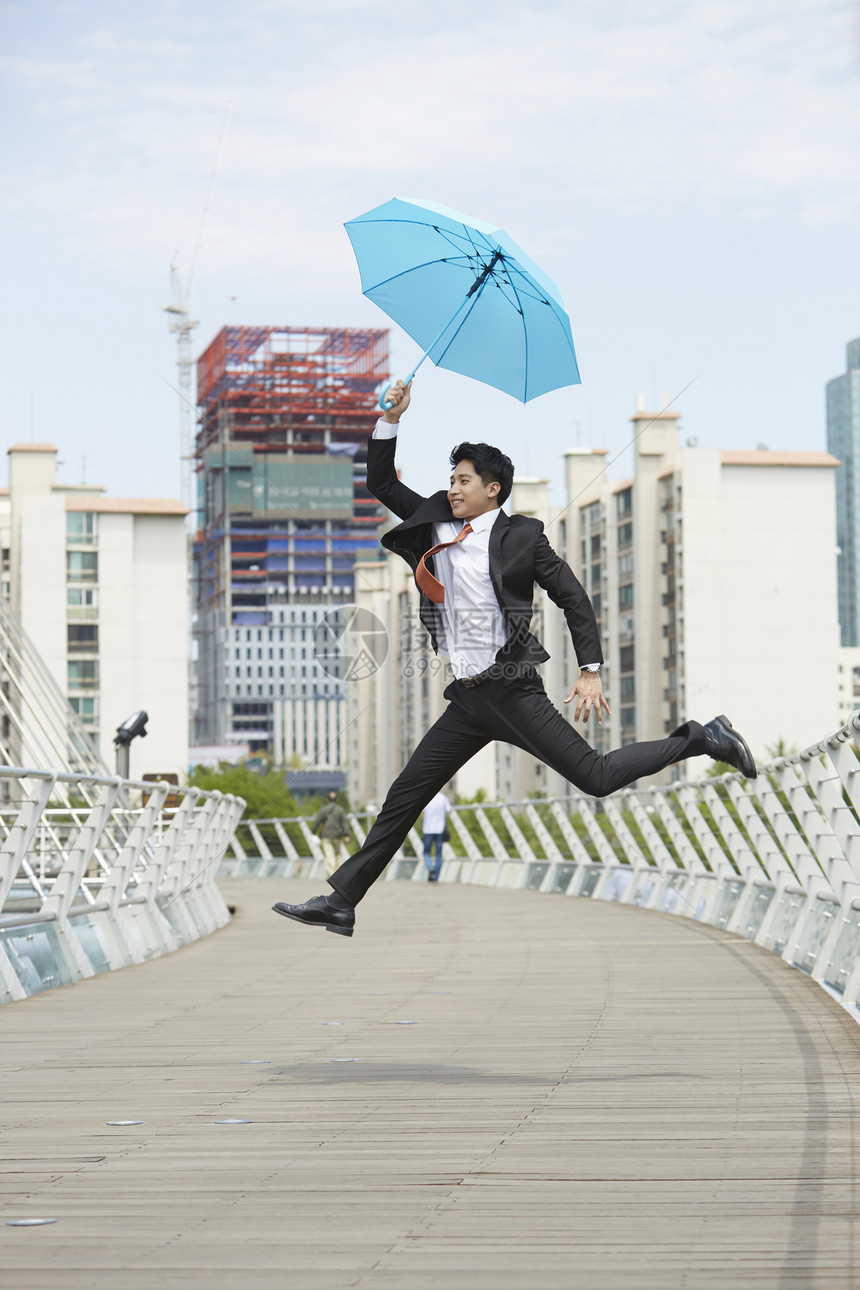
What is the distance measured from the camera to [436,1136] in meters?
4.30

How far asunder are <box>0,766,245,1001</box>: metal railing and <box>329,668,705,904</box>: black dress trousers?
6.20ft

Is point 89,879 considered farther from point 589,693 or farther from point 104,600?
point 104,600

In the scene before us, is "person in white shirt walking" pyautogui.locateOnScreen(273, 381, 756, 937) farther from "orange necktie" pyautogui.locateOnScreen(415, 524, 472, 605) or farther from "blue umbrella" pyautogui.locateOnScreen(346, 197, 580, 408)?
"blue umbrella" pyautogui.locateOnScreen(346, 197, 580, 408)

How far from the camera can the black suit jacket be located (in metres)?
5.48

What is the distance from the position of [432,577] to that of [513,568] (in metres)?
0.26

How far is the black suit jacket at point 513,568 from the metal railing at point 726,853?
3.05 ft

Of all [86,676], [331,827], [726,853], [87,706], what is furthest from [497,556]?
[86,676]

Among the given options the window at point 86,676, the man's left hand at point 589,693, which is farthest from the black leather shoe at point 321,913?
the window at point 86,676

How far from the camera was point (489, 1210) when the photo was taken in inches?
135

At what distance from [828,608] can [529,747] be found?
286 ft

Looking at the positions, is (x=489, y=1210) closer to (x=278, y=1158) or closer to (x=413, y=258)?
(x=278, y=1158)

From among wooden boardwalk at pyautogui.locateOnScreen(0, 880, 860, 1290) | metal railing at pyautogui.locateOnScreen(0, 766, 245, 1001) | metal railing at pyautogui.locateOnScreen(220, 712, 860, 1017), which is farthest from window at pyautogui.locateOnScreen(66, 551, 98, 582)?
wooden boardwalk at pyautogui.locateOnScreen(0, 880, 860, 1290)

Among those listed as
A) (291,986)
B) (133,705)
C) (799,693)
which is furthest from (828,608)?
(291,986)

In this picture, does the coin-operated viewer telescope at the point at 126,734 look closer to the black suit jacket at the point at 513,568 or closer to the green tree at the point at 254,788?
the black suit jacket at the point at 513,568
